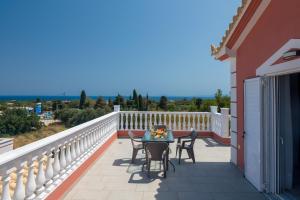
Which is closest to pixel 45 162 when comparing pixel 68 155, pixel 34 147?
pixel 68 155

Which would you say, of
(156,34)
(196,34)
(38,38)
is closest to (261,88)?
(196,34)

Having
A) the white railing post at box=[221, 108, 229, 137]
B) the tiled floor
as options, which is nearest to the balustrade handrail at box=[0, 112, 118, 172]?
the tiled floor

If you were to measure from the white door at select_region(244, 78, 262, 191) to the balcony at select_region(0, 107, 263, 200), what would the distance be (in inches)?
10.9

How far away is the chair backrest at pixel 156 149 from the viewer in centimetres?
479

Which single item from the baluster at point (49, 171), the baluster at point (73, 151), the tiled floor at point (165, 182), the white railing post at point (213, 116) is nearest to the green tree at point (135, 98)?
the white railing post at point (213, 116)

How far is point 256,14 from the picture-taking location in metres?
4.37

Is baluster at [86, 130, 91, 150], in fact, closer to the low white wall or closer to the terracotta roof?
the low white wall

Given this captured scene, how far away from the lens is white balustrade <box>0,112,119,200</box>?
2.39 metres

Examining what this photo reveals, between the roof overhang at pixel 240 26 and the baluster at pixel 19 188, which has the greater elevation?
the roof overhang at pixel 240 26

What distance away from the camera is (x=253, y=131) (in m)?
4.53

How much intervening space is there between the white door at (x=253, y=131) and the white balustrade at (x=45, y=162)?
3.49 meters

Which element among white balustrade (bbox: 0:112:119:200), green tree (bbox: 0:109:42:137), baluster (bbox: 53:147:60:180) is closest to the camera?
white balustrade (bbox: 0:112:119:200)

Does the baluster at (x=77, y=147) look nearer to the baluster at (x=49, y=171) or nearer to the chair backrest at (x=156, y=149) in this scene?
the baluster at (x=49, y=171)

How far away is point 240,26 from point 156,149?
3228 mm
